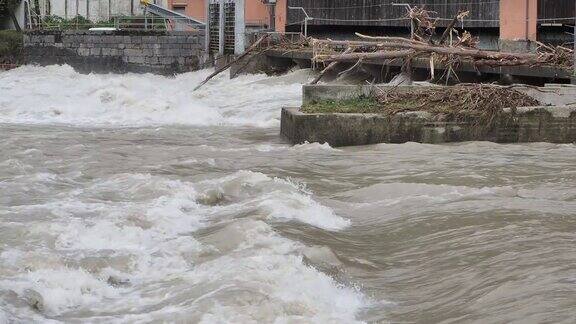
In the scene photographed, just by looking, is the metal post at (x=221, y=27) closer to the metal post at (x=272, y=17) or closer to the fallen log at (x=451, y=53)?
the metal post at (x=272, y=17)

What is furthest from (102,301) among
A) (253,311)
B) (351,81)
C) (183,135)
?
(351,81)

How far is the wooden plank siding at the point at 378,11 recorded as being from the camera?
22.9 meters

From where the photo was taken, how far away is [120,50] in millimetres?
33125

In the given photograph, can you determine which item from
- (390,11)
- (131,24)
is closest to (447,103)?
(390,11)

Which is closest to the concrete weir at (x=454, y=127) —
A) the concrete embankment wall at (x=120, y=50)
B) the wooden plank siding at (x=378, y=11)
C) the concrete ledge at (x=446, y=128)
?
the concrete ledge at (x=446, y=128)

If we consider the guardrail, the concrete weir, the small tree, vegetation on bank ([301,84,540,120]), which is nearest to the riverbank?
the guardrail

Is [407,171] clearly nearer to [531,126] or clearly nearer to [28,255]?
[531,126]

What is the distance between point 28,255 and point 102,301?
118 cm

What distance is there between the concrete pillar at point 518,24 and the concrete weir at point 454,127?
307 inches

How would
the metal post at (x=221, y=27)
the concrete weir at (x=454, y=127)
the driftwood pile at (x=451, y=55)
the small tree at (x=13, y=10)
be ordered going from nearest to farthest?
the concrete weir at (x=454, y=127), the driftwood pile at (x=451, y=55), the metal post at (x=221, y=27), the small tree at (x=13, y=10)

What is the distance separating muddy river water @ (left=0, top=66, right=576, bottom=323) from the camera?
19.2ft

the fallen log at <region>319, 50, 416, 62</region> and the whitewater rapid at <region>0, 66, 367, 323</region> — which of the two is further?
the fallen log at <region>319, 50, 416, 62</region>

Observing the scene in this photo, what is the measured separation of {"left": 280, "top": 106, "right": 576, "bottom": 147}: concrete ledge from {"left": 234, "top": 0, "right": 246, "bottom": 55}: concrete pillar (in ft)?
55.4

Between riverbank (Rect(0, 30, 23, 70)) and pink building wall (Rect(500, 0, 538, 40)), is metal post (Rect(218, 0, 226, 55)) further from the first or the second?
pink building wall (Rect(500, 0, 538, 40))
